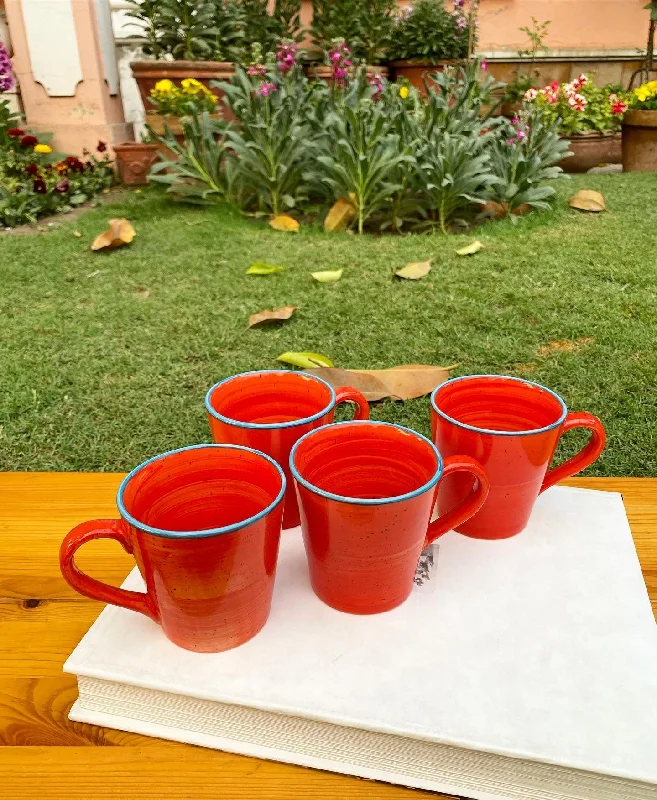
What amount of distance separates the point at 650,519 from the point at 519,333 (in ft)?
3.50

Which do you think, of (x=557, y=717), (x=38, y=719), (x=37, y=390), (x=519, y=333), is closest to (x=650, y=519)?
(x=557, y=717)

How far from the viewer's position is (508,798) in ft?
1.48

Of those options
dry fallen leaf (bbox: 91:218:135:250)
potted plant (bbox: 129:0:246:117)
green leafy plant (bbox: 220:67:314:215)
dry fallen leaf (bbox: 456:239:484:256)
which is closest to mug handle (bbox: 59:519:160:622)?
dry fallen leaf (bbox: 456:239:484:256)

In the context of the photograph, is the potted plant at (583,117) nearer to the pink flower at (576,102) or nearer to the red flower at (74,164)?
the pink flower at (576,102)

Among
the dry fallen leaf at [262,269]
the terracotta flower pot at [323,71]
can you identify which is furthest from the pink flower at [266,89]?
the terracotta flower pot at [323,71]

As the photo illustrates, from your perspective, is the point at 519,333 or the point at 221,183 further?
the point at 221,183

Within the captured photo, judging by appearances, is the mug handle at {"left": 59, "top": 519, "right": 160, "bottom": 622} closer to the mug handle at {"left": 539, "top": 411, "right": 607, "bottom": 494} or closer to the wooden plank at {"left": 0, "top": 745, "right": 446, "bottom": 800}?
the wooden plank at {"left": 0, "top": 745, "right": 446, "bottom": 800}

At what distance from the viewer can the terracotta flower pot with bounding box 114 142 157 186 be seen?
3.71 metres

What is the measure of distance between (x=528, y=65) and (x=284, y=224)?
12.2 feet

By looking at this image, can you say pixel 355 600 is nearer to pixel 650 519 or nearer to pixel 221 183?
pixel 650 519

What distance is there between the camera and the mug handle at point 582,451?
628mm

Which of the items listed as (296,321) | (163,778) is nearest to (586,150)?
(296,321)

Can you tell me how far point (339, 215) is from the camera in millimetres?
2652

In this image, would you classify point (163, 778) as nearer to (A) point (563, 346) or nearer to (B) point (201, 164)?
(A) point (563, 346)
